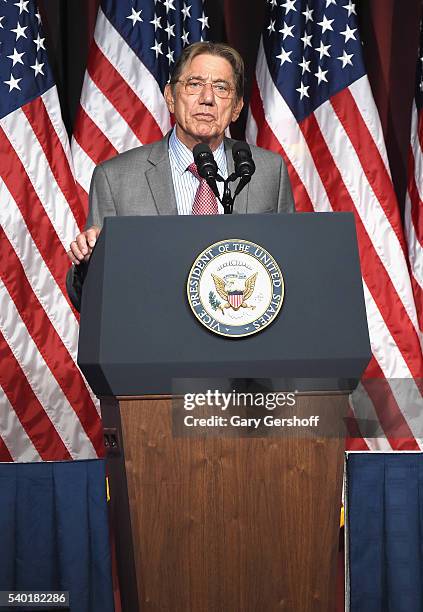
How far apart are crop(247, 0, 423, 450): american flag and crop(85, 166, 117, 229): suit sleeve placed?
1552mm

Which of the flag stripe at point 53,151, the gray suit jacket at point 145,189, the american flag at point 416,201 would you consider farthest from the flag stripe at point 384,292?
the gray suit jacket at point 145,189

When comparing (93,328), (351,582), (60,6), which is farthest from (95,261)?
(60,6)

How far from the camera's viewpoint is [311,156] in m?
3.97

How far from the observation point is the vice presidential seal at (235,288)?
5.54 ft

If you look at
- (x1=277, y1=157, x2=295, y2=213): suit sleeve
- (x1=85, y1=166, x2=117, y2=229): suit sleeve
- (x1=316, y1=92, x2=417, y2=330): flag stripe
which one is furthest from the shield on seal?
(x1=316, y1=92, x2=417, y2=330): flag stripe

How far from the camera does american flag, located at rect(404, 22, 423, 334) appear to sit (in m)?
3.88

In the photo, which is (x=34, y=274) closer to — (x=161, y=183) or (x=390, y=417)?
(x=161, y=183)

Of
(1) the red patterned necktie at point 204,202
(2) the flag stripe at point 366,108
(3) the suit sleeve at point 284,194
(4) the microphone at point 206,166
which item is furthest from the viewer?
(2) the flag stripe at point 366,108

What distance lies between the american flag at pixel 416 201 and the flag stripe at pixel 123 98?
119 centimetres

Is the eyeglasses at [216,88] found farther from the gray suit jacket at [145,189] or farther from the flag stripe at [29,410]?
the flag stripe at [29,410]

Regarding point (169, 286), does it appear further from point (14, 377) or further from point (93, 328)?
point (14, 377)

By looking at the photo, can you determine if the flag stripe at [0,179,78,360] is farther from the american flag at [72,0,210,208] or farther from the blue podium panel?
the blue podium panel

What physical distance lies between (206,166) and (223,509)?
2.47ft

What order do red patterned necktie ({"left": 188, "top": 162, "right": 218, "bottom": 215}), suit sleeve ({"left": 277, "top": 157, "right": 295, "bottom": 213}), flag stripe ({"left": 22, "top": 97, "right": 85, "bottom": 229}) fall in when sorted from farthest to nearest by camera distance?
flag stripe ({"left": 22, "top": 97, "right": 85, "bottom": 229}) < suit sleeve ({"left": 277, "top": 157, "right": 295, "bottom": 213}) < red patterned necktie ({"left": 188, "top": 162, "right": 218, "bottom": 215})
